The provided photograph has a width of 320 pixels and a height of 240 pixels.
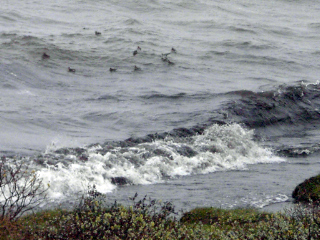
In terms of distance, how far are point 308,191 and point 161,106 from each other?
32.2 feet

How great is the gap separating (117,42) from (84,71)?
6.64m

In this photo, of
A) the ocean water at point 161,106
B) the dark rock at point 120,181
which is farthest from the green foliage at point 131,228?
the dark rock at point 120,181

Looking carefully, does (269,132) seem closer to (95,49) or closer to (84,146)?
(84,146)

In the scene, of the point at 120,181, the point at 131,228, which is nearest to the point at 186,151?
the point at 120,181

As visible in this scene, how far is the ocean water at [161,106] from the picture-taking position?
490 inches

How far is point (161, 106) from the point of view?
19469 mm

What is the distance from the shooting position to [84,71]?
24.2m

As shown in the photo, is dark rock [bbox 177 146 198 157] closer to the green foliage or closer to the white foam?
the white foam

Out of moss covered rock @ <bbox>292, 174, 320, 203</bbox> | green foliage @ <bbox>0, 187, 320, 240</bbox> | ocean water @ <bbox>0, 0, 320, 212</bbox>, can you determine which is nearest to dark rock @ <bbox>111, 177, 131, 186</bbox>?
ocean water @ <bbox>0, 0, 320, 212</bbox>

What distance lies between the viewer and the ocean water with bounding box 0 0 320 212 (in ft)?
40.8

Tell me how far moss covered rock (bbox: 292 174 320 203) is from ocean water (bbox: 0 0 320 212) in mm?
322

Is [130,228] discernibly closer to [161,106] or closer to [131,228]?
[131,228]

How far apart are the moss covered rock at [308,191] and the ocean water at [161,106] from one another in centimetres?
32

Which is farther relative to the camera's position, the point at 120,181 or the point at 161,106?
the point at 161,106
